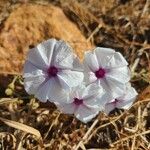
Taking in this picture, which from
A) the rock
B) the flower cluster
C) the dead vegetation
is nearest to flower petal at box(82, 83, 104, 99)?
the flower cluster

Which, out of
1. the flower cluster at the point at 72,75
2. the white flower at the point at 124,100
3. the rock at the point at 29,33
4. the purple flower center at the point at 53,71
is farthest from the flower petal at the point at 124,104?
the rock at the point at 29,33

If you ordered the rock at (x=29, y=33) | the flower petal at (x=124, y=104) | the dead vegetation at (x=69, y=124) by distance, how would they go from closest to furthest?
the flower petal at (x=124, y=104)
the dead vegetation at (x=69, y=124)
the rock at (x=29, y=33)

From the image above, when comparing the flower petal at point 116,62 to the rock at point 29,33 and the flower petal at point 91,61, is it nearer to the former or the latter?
the flower petal at point 91,61

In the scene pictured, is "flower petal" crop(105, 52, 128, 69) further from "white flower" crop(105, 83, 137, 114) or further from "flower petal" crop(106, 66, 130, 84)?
"white flower" crop(105, 83, 137, 114)

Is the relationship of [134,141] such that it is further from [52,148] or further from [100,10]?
[100,10]

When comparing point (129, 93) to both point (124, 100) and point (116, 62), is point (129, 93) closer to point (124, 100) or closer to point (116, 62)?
point (124, 100)

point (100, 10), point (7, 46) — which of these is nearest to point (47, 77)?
point (7, 46)
